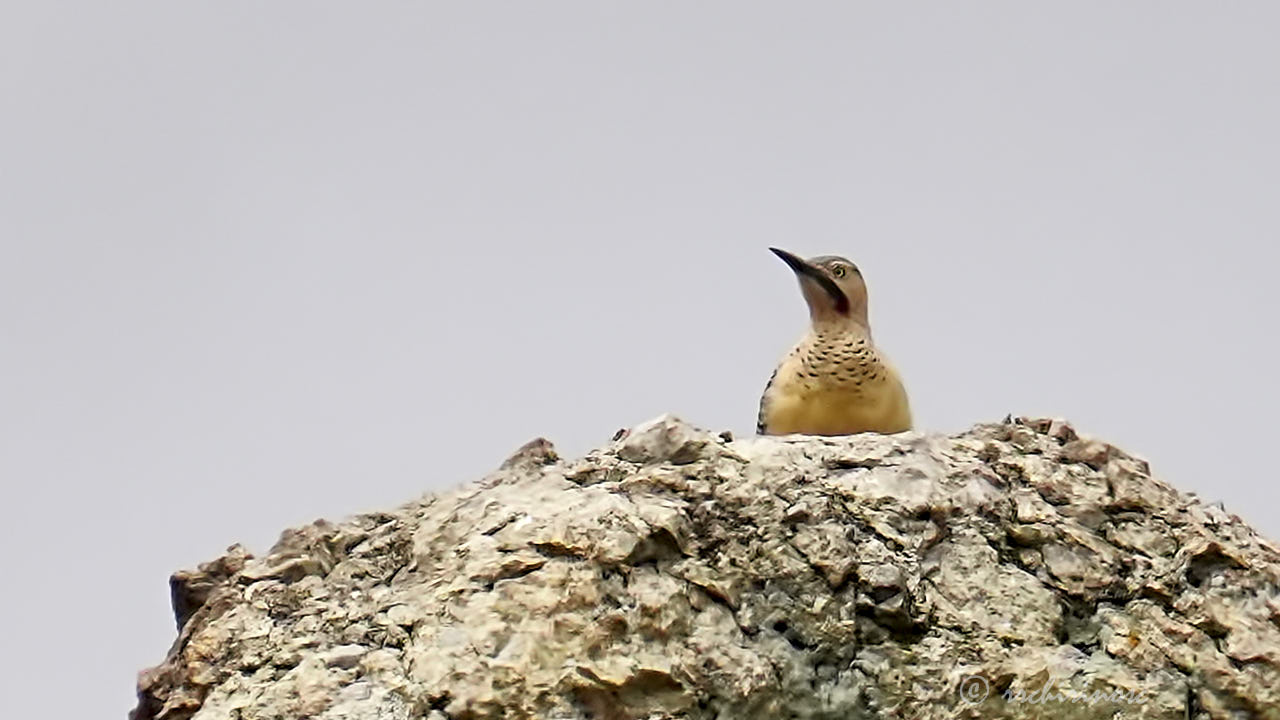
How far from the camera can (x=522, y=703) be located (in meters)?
5.86

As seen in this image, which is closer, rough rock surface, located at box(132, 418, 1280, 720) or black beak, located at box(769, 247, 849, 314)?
rough rock surface, located at box(132, 418, 1280, 720)

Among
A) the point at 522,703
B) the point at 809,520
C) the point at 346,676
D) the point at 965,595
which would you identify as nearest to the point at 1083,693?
the point at 965,595

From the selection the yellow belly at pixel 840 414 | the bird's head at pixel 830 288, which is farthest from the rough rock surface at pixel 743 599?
the bird's head at pixel 830 288

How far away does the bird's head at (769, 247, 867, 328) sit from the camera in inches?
387

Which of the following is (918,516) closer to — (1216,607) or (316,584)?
(1216,607)

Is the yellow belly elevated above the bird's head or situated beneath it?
situated beneath

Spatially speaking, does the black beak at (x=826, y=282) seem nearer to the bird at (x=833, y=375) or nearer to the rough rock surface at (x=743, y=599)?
the bird at (x=833, y=375)

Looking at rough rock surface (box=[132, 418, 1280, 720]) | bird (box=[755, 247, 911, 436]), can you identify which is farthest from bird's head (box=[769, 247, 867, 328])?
rough rock surface (box=[132, 418, 1280, 720])

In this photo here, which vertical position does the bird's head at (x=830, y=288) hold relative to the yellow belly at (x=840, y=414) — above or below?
above

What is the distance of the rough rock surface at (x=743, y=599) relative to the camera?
601 centimetres

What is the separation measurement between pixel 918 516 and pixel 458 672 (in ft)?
5.39

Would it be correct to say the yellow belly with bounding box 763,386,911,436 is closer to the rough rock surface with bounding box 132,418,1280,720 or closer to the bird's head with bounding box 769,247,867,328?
the bird's head with bounding box 769,247,867,328

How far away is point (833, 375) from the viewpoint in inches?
368

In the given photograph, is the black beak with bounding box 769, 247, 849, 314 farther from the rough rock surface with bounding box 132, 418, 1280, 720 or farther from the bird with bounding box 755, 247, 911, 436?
the rough rock surface with bounding box 132, 418, 1280, 720
